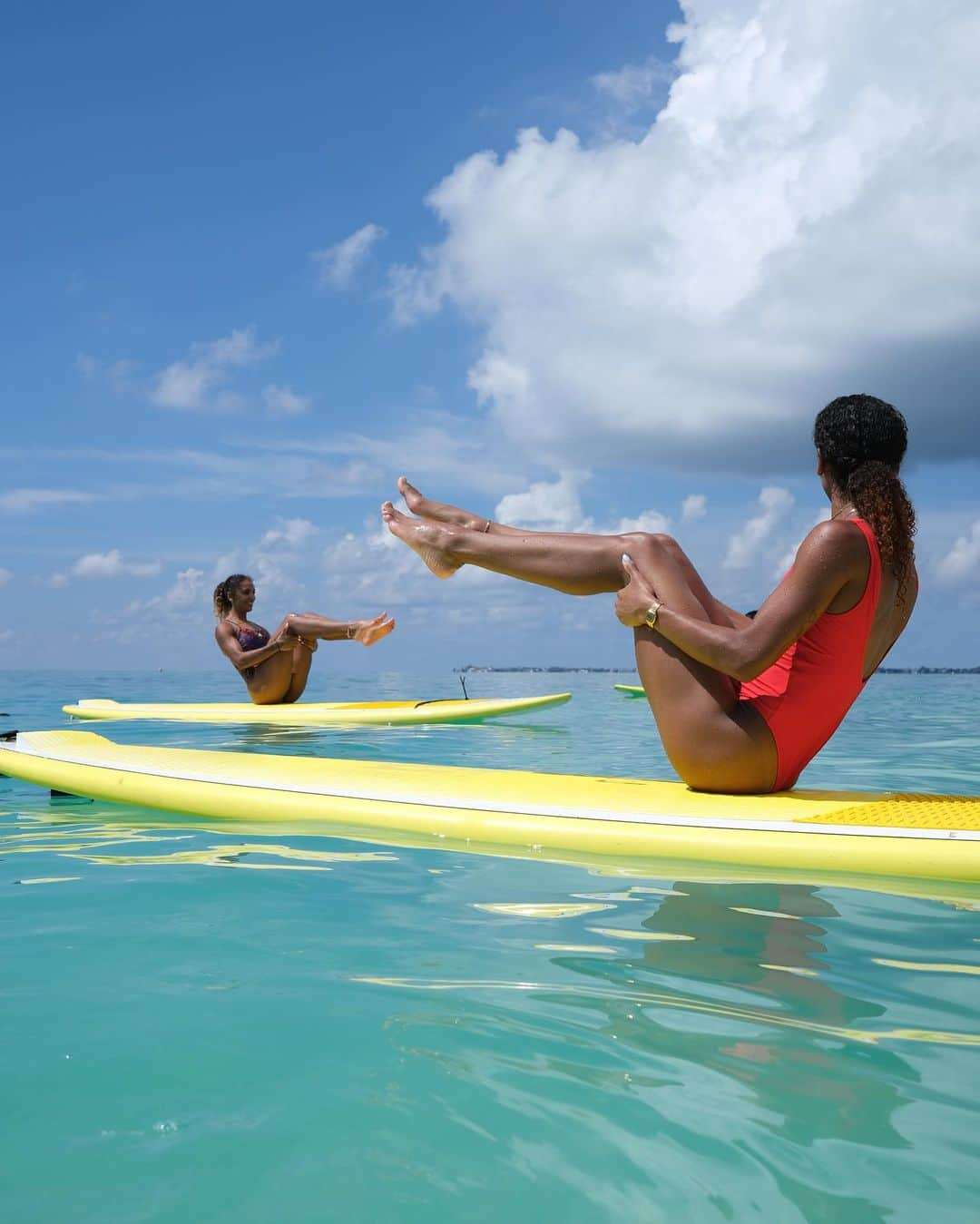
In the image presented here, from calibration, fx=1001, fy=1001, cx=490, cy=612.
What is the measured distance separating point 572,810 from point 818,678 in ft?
3.04

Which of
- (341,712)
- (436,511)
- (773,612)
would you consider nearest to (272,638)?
(341,712)

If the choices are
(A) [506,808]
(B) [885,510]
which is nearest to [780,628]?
(B) [885,510]

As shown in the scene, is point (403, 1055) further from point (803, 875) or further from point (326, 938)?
point (803, 875)

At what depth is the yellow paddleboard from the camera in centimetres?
304

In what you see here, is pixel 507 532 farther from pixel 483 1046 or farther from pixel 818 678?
pixel 483 1046

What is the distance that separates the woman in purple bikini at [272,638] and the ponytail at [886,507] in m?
7.05

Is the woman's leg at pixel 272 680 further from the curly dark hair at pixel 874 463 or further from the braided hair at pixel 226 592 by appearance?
the curly dark hair at pixel 874 463

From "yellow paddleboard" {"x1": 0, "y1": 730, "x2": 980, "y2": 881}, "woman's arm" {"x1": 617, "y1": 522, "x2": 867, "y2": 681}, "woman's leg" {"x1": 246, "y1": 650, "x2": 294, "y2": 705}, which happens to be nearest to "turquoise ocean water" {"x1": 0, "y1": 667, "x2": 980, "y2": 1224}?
"yellow paddleboard" {"x1": 0, "y1": 730, "x2": 980, "y2": 881}

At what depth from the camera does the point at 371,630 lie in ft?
32.0

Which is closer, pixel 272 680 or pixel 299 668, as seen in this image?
pixel 272 680

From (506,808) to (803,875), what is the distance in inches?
39.7

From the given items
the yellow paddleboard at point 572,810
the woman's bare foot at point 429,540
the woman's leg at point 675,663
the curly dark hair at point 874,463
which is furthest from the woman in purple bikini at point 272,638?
the curly dark hair at point 874,463

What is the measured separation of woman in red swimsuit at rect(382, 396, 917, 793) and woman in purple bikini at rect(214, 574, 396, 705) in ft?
20.7

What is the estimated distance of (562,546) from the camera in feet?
11.0
